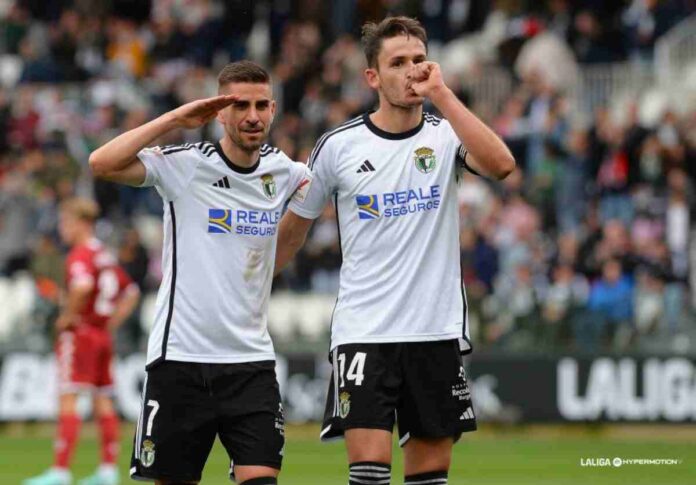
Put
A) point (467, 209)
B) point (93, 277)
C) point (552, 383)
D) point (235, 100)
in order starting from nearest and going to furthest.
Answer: point (235, 100), point (93, 277), point (552, 383), point (467, 209)

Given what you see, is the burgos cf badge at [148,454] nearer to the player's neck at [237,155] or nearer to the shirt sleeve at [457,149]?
the player's neck at [237,155]

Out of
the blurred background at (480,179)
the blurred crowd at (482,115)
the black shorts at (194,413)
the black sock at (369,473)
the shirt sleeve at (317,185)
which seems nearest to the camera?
the black sock at (369,473)

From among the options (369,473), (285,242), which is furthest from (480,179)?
(369,473)

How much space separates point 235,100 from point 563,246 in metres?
11.9

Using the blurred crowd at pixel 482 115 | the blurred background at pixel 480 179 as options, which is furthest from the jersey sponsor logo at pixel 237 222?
the blurred crowd at pixel 482 115

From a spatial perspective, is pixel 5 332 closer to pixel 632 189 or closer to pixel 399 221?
pixel 632 189

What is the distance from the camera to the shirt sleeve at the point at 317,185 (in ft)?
26.4

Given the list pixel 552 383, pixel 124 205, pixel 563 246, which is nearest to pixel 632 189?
pixel 563 246

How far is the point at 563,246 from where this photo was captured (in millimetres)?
19188

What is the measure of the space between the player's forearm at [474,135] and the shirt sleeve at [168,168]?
122 centimetres

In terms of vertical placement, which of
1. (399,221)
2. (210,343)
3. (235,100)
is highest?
(235,100)

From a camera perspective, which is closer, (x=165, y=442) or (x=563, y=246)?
(x=165, y=442)

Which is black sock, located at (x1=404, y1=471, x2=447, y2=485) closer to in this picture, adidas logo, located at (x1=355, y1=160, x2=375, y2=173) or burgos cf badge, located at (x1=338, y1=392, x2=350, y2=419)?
burgos cf badge, located at (x1=338, y1=392, x2=350, y2=419)

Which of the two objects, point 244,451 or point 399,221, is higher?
point 399,221
